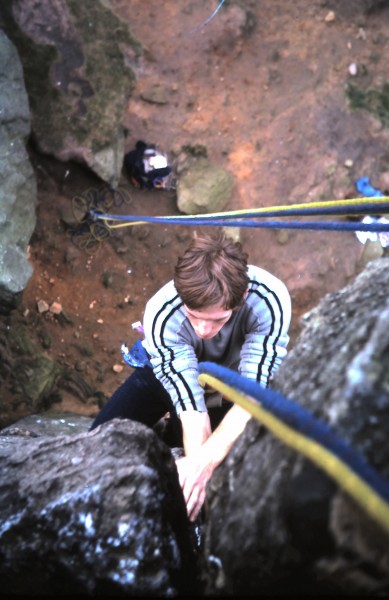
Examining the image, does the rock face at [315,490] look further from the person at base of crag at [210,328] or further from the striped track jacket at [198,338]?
the striped track jacket at [198,338]

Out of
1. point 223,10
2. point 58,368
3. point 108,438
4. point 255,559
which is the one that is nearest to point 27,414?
point 58,368

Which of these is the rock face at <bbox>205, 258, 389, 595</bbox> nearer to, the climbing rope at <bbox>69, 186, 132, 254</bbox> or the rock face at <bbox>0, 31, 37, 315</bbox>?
the rock face at <bbox>0, 31, 37, 315</bbox>

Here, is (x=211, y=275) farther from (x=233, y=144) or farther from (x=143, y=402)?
(x=233, y=144)

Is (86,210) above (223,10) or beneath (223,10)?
beneath

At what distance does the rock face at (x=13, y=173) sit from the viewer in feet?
13.3

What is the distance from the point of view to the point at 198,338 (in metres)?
2.38

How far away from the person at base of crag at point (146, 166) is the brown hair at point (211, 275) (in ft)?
11.2

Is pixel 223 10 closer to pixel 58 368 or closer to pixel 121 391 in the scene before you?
pixel 58 368

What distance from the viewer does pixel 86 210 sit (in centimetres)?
535

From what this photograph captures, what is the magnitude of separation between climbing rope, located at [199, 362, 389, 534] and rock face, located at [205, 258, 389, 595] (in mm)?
47

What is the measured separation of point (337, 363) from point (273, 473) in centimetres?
26

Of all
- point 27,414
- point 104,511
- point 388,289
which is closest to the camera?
point 388,289

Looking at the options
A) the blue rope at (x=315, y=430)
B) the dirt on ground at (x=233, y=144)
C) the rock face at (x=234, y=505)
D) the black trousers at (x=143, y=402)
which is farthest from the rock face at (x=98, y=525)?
the dirt on ground at (x=233, y=144)

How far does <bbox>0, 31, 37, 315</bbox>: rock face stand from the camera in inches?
160
